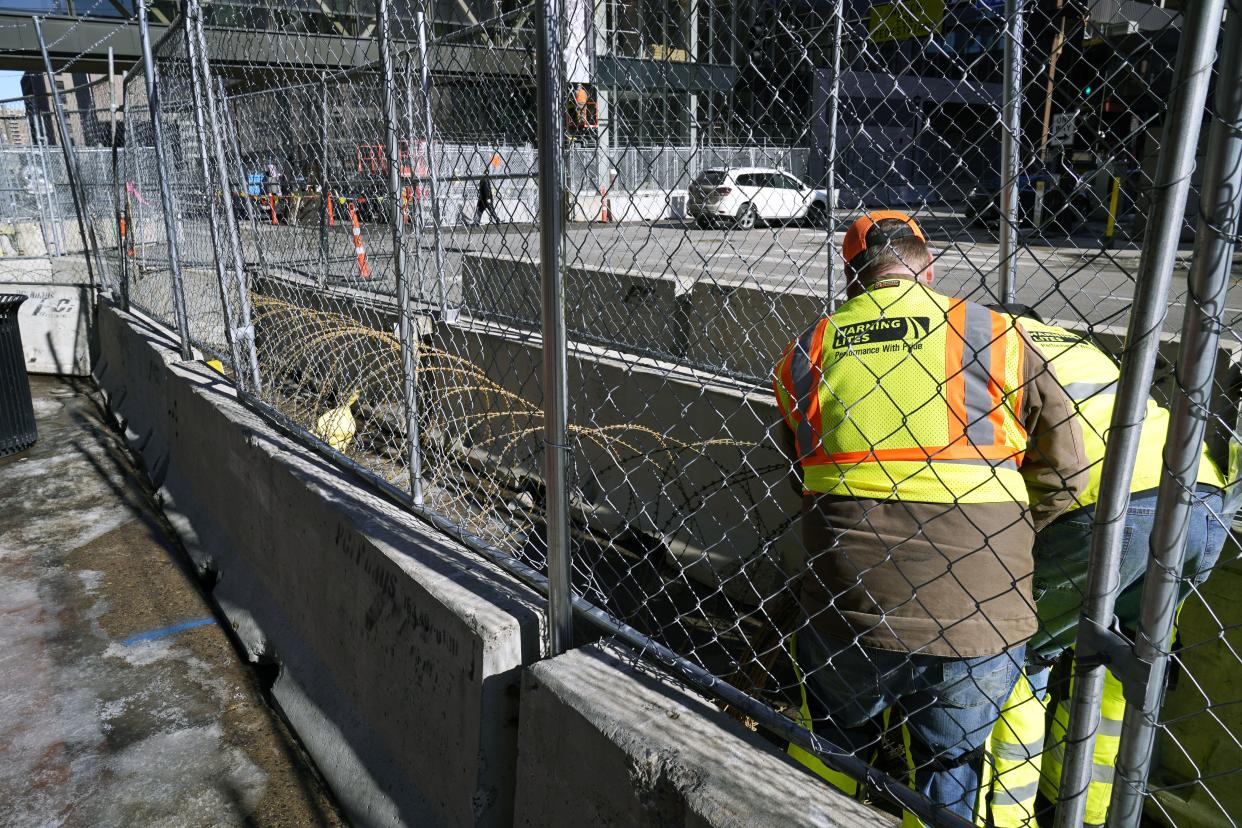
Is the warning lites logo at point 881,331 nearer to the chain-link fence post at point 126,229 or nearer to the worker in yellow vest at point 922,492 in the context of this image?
the worker in yellow vest at point 922,492

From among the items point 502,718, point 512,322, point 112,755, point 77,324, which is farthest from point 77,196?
point 502,718

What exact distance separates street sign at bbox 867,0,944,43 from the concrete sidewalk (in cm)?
340

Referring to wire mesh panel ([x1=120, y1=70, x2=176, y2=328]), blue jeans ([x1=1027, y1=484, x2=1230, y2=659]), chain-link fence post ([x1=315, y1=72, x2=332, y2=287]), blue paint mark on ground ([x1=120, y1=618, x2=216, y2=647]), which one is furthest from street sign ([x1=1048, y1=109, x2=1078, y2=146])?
wire mesh panel ([x1=120, y1=70, x2=176, y2=328])

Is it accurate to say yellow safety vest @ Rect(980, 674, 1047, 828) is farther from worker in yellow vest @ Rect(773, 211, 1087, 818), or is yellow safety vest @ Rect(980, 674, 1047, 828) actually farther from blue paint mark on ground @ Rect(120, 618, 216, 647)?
blue paint mark on ground @ Rect(120, 618, 216, 647)

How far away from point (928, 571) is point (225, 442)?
4.02 metres

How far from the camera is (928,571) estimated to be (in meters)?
2.16

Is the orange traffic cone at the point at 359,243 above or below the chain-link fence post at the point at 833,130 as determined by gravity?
below

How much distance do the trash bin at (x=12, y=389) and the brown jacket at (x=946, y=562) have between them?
785cm

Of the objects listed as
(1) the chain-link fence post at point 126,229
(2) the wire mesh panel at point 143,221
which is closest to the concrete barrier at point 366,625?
(2) the wire mesh panel at point 143,221

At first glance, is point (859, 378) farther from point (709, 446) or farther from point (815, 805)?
point (709, 446)

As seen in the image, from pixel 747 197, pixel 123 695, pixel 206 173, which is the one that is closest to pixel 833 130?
pixel 747 197

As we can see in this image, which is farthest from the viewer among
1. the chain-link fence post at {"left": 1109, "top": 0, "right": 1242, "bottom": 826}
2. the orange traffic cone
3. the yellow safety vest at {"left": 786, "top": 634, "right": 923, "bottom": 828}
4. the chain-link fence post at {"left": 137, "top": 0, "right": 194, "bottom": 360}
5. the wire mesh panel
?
the wire mesh panel

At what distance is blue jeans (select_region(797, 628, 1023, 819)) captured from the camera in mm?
2211

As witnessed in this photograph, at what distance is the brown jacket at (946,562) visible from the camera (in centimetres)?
212
